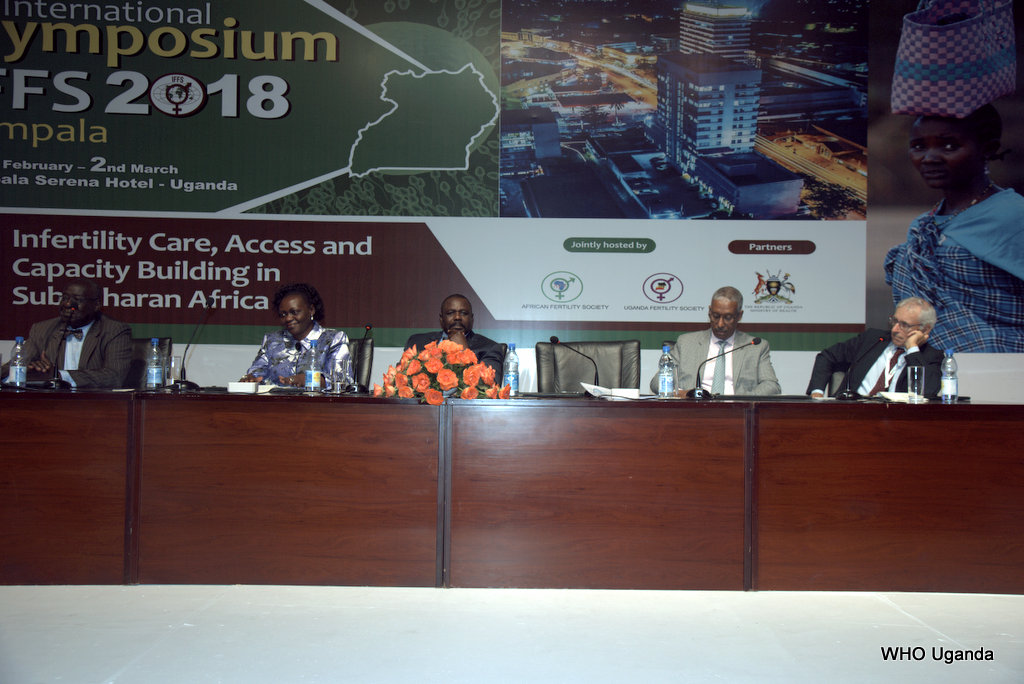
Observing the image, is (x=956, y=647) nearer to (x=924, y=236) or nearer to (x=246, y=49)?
(x=924, y=236)

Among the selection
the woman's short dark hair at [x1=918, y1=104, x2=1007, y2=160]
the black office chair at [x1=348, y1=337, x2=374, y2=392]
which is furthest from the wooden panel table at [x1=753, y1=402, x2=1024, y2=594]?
the woman's short dark hair at [x1=918, y1=104, x2=1007, y2=160]

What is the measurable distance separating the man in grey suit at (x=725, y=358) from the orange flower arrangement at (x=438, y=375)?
145 cm

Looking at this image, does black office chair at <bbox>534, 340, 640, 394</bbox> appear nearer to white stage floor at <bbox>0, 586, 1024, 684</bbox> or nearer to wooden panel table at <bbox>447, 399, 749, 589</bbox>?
wooden panel table at <bbox>447, 399, 749, 589</bbox>

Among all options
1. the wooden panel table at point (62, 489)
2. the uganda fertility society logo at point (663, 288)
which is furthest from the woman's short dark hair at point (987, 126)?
the wooden panel table at point (62, 489)

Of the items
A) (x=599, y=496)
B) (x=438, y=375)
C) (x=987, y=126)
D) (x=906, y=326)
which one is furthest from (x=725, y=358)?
(x=987, y=126)

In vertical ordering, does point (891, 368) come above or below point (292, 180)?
below

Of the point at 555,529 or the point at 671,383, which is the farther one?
the point at 671,383

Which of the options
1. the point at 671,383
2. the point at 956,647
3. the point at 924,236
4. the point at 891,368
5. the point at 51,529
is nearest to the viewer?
the point at 956,647

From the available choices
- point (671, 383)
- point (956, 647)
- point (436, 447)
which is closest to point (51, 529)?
point (436, 447)

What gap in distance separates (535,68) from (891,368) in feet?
9.11

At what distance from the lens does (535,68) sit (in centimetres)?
491

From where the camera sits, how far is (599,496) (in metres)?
2.80

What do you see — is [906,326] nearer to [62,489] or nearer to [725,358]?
[725,358]

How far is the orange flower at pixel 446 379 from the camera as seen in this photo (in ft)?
9.21
